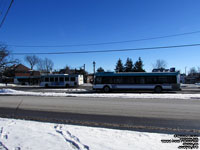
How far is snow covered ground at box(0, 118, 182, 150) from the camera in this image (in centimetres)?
348

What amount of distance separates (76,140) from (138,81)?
16.4 meters

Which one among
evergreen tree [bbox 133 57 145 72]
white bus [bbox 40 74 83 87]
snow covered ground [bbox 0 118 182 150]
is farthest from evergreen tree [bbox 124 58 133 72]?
snow covered ground [bbox 0 118 182 150]

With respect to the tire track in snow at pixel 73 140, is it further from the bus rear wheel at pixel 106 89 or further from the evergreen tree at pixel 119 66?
the evergreen tree at pixel 119 66

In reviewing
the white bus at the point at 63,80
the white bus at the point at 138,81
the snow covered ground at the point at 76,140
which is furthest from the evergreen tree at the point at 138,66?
the snow covered ground at the point at 76,140

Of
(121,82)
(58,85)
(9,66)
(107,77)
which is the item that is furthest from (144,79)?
(9,66)

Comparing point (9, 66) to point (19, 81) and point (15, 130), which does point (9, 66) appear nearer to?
point (15, 130)

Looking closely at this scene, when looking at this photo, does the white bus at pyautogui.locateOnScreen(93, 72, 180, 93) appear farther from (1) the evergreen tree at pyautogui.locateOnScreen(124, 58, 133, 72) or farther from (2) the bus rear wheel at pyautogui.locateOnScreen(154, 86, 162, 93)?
(1) the evergreen tree at pyautogui.locateOnScreen(124, 58, 133, 72)

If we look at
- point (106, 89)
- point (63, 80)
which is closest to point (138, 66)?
point (63, 80)

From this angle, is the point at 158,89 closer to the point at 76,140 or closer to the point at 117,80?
the point at 117,80

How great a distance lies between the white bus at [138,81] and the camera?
18250mm

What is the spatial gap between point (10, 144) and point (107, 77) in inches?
667

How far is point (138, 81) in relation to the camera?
62.8 ft

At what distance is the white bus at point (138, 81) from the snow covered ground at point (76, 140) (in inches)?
596

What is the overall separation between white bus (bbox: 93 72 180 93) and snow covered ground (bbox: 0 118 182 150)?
15.1 metres
